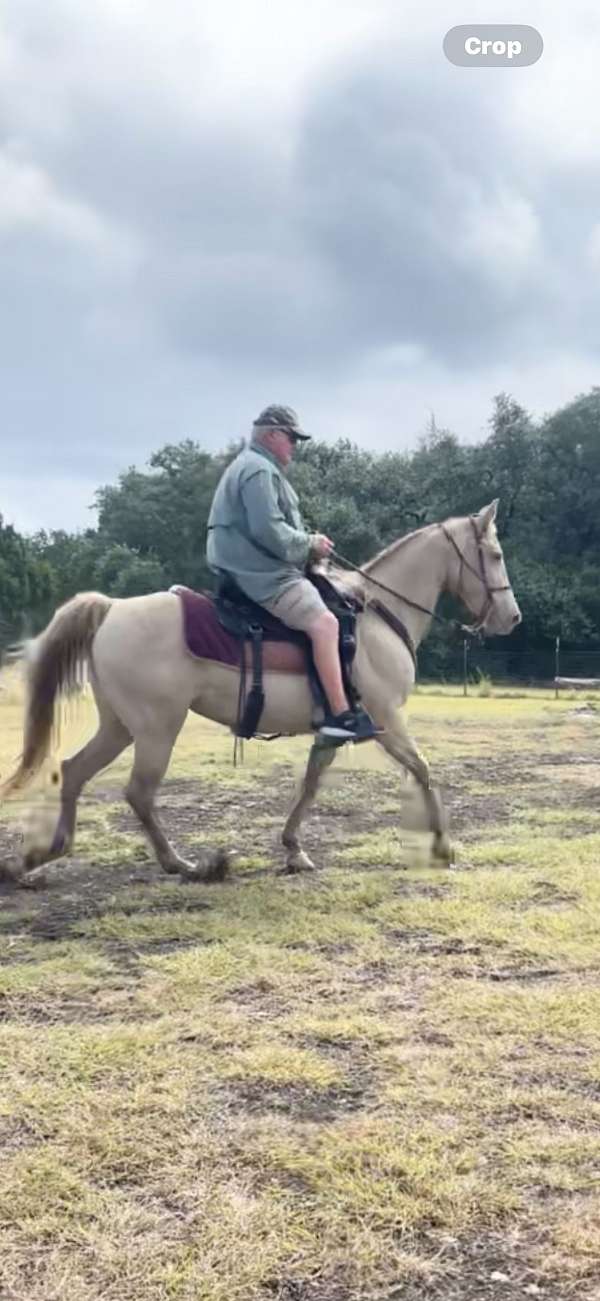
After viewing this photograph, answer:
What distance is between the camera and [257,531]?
514cm

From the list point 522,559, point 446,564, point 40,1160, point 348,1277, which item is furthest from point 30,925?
point 522,559

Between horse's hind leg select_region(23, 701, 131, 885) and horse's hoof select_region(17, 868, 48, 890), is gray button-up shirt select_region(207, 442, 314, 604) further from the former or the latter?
horse's hoof select_region(17, 868, 48, 890)

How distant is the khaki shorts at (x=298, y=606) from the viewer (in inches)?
204

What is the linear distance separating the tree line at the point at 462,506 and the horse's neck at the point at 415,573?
28.9 metres

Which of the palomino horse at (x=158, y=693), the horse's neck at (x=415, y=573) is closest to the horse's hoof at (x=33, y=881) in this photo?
the palomino horse at (x=158, y=693)

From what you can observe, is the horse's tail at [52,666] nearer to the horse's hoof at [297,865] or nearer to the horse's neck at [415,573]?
the horse's hoof at [297,865]

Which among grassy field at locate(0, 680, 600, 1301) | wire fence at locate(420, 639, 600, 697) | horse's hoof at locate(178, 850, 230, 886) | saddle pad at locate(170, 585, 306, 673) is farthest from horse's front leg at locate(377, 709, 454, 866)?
wire fence at locate(420, 639, 600, 697)

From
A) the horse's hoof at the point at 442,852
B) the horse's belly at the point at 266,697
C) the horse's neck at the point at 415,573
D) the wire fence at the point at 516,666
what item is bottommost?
the horse's hoof at the point at 442,852

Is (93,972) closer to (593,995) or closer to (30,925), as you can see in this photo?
(30,925)

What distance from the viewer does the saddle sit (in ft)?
17.2

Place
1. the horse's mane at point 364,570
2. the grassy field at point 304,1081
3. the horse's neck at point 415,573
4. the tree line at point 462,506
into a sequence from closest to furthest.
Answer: the grassy field at point 304,1081, the horse's mane at point 364,570, the horse's neck at point 415,573, the tree line at point 462,506

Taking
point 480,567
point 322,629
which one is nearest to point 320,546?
point 322,629

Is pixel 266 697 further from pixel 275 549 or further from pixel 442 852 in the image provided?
pixel 442 852

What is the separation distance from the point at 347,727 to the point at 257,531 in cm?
115
